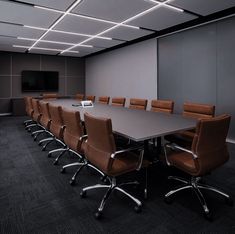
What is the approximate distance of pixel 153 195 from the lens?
2.24 m

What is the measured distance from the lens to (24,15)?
160 inches

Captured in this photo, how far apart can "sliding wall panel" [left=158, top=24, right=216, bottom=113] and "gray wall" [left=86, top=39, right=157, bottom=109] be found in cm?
37

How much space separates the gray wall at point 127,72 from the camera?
6.10 metres

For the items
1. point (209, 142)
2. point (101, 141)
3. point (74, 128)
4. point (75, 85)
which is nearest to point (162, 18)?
point (74, 128)

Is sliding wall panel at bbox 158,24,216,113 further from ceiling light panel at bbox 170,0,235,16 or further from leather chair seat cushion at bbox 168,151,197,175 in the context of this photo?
leather chair seat cushion at bbox 168,151,197,175

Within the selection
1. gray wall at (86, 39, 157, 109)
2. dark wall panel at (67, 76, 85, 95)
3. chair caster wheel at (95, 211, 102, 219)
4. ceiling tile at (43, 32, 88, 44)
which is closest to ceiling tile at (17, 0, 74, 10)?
ceiling tile at (43, 32, 88, 44)

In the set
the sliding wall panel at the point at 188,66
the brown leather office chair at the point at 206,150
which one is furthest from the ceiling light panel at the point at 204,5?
the brown leather office chair at the point at 206,150

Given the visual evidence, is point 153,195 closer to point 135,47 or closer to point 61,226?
point 61,226

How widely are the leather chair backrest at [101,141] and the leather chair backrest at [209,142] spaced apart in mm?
735

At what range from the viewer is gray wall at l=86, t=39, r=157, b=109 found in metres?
6.10

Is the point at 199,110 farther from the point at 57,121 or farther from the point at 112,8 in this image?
the point at 112,8

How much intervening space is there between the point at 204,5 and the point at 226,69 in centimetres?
135

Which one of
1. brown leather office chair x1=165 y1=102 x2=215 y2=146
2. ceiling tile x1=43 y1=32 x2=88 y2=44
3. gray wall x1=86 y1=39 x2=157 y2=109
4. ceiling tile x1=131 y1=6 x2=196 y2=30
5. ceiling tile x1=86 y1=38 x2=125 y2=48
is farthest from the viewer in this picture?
ceiling tile x1=86 y1=38 x2=125 y2=48

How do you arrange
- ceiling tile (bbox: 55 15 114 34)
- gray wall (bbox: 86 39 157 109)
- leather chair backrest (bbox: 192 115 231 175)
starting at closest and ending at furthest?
leather chair backrest (bbox: 192 115 231 175)
ceiling tile (bbox: 55 15 114 34)
gray wall (bbox: 86 39 157 109)
